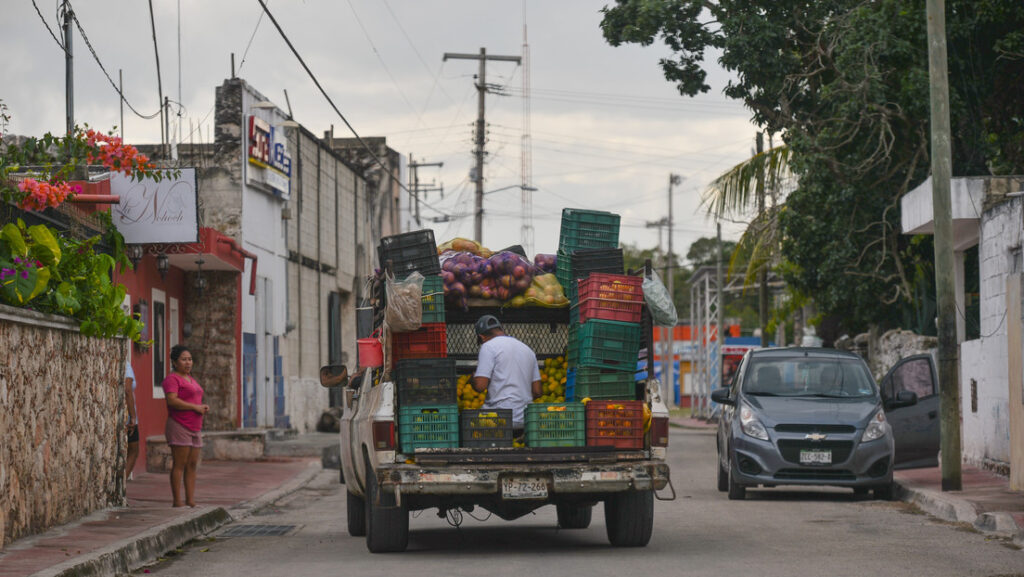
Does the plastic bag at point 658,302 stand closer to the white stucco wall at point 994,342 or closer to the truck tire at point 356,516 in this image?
the truck tire at point 356,516

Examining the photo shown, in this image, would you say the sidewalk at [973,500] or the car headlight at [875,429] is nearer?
the sidewalk at [973,500]

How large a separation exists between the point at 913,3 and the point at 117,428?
14.7 meters

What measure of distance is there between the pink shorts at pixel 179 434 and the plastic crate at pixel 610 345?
16.1ft

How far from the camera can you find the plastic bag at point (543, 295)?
12906 mm

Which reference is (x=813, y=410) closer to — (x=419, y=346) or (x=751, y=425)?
(x=751, y=425)

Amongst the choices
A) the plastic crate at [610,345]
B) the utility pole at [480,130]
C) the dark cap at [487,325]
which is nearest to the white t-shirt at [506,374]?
the dark cap at [487,325]

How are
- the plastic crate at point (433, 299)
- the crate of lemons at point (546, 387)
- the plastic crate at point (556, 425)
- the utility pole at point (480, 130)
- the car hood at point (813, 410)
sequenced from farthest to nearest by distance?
the utility pole at point (480, 130) < the car hood at point (813, 410) < the crate of lemons at point (546, 387) < the plastic crate at point (433, 299) < the plastic crate at point (556, 425)

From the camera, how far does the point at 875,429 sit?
1658 centimetres

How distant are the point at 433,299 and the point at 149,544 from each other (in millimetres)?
3061

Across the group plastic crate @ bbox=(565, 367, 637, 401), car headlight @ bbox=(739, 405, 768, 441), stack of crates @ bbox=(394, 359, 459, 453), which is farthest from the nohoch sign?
plastic crate @ bbox=(565, 367, 637, 401)

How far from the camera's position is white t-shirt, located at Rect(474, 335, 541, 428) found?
1191 centimetres

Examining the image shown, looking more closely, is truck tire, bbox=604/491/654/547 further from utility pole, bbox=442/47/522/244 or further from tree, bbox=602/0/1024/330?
utility pole, bbox=442/47/522/244

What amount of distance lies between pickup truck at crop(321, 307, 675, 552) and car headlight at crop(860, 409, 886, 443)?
17.2 feet

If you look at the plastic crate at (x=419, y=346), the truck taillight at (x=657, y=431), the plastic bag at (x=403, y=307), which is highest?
the plastic bag at (x=403, y=307)
